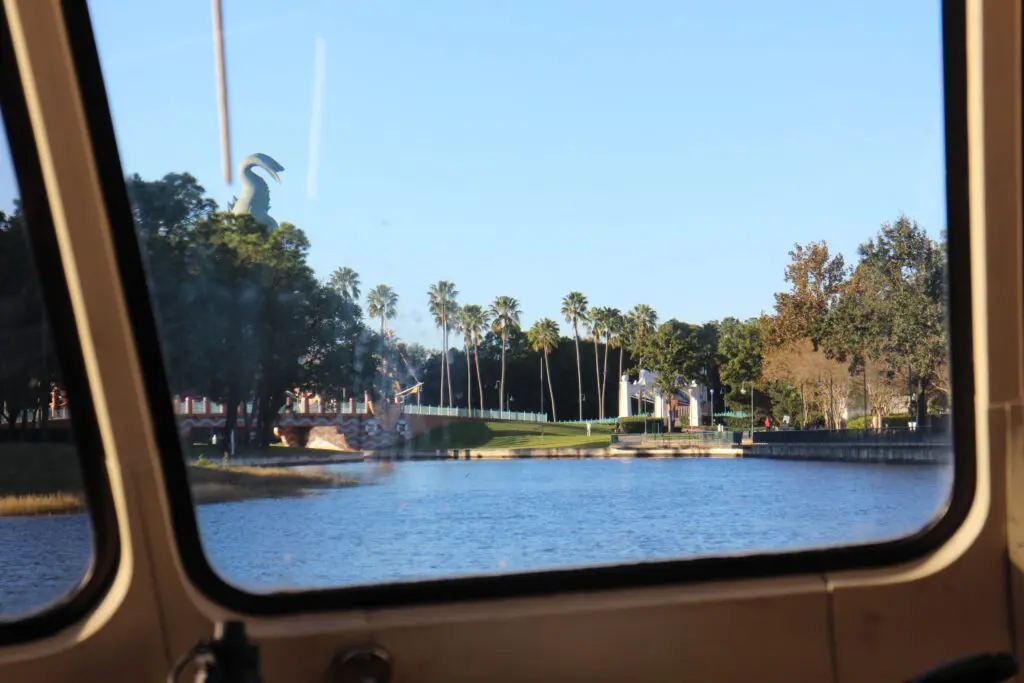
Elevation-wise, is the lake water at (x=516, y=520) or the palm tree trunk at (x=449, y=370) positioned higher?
the palm tree trunk at (x=449, y=370)

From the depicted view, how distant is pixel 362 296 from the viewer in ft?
6.24

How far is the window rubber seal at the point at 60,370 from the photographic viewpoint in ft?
5.21

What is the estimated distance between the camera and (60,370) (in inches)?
66.6

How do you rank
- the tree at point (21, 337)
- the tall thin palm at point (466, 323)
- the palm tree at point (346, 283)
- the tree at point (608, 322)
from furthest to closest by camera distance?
the tree at point (608, 322), the tall thin palm at point (466, 323), the palm tree at point (346, 283), the tree at point (21, 337)

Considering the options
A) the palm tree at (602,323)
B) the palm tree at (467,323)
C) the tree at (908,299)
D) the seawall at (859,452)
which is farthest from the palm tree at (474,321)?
the tree at (908,299)

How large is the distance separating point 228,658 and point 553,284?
3.18 ft

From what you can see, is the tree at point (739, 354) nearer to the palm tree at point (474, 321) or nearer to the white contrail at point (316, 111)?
the palm tree at point (474, 321)

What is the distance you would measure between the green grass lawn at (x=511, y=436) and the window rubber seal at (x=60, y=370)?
602 mm

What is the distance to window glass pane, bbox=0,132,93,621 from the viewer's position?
1677 mm

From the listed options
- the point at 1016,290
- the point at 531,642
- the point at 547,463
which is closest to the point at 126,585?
the point at 531,642

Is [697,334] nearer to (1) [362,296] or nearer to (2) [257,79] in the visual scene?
(1) [362,296]

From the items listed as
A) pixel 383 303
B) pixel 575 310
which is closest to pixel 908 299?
pixel 575 310

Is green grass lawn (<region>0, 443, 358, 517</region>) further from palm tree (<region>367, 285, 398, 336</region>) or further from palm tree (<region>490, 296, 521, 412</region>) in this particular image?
palm tree (<region>490, 296, 521, 412</region>)

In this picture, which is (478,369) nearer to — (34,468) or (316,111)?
(316,111)
